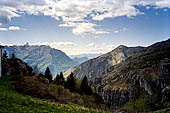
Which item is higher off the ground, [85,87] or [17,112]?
[17,112]

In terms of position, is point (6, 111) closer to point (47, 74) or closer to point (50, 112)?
point (50, 112)

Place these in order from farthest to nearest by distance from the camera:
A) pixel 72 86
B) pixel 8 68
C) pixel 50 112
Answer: pixel 72 86, pixel 8 68, pixel 50 112

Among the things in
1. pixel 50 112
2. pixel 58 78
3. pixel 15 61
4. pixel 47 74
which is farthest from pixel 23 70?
pixel 50 112

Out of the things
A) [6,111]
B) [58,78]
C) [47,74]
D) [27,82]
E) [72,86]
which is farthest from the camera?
[58,78]

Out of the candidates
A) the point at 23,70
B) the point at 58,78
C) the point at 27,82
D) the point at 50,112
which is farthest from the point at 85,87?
the point at 50,112

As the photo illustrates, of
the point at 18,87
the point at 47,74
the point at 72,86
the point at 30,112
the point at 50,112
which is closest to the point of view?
the point at 30,112

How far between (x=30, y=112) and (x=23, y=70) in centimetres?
5852

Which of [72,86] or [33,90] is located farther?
[72,86]

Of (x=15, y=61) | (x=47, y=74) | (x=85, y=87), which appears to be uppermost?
(x=15, y=61)

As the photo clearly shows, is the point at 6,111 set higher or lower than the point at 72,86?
higher

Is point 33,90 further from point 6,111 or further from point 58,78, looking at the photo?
point 58,78

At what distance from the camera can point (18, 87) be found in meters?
37.0

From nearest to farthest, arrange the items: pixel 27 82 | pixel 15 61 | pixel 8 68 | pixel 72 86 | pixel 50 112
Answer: pixel 50 112
pixel 27 82
pixel 8 68
pixel 15 61
pixel 72 86

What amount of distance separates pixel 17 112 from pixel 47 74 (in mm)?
76866
